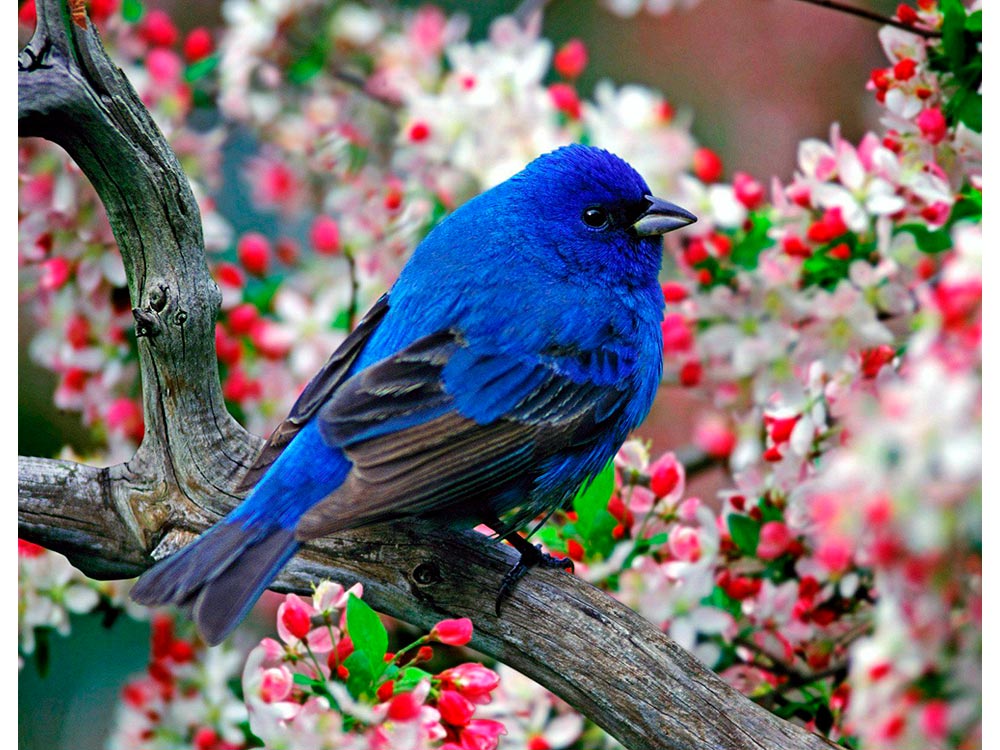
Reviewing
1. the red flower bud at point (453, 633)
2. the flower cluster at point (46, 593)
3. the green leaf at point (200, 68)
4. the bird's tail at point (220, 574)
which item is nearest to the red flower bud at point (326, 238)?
the green leaf at point (200, 68)

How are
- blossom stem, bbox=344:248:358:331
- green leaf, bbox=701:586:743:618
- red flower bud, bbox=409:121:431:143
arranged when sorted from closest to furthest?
green leaf, bbox=701:586:743:618
blossom stem, bbox=344:248:358:331
red flower bud, bbox=409:121:431:143

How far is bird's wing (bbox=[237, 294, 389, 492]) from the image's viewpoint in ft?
7.77

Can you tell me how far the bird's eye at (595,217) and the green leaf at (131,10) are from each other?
1334 millimetres

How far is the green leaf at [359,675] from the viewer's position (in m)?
1.85

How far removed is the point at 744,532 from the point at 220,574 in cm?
111

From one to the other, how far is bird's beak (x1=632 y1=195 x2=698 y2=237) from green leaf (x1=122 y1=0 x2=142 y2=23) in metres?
1.45

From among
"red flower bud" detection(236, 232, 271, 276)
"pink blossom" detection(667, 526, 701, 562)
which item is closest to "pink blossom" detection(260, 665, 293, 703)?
"pink blossom" detection(667, 526, 701, 562)

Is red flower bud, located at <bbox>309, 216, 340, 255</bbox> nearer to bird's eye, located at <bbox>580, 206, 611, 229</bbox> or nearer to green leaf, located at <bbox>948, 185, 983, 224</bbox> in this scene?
bird's eye, located at <bbox>580, 206, 611, 229</bbox>

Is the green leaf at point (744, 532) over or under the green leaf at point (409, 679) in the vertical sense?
over

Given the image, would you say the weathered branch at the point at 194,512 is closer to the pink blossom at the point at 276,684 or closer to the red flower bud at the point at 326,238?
the pink blossom at the point at 276,684

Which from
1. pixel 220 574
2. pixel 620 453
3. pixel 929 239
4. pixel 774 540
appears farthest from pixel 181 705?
pixel 929 239

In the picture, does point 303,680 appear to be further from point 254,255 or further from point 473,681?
point 254,255
